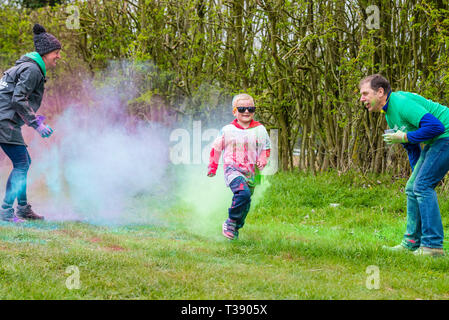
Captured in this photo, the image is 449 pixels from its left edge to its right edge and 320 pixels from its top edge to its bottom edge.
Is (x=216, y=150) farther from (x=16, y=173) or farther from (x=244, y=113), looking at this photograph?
(x=16, y=173)

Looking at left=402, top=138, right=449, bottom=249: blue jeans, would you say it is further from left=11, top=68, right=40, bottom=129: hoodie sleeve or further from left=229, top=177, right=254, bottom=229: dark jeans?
left=11, top=68, right=40, bottom=129: hoodie sleeve

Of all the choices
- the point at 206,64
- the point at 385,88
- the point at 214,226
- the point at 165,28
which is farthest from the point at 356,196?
the point at 165,28

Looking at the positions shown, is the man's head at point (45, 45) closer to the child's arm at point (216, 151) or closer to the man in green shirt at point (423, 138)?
the child's arm at point (216, 151)

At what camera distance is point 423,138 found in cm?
474

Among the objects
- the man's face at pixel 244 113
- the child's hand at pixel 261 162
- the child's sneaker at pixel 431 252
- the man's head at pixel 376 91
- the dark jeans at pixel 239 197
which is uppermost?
the man's head at pixel 376 91

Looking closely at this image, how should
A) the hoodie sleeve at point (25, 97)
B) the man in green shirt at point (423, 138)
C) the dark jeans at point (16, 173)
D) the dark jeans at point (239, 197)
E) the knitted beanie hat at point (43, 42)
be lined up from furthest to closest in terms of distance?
the knitted beanie hat at point (43, 42) < the dark jeans at point (16, 173) < the hoodie sleeve at point (25, 97) < the dark jeans at point (239, 197) < the man in green shirt at point (423, 138)

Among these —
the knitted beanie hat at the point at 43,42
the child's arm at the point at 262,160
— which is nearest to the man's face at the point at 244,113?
the child's arm at the point at 262,160

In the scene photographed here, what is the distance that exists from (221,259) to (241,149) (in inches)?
54.7

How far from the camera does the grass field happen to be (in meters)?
3.48

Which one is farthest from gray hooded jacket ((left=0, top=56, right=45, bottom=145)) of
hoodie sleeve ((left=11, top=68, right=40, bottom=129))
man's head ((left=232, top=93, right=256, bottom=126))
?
man's head ((left=232, top=93, right=256, bottom=126))

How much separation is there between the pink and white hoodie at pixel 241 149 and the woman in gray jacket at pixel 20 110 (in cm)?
203

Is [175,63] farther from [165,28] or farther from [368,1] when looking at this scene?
[368,1]

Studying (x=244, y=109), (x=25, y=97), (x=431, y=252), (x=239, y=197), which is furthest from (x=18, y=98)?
(x=431, y=252)

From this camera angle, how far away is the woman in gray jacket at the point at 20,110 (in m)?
5.77
